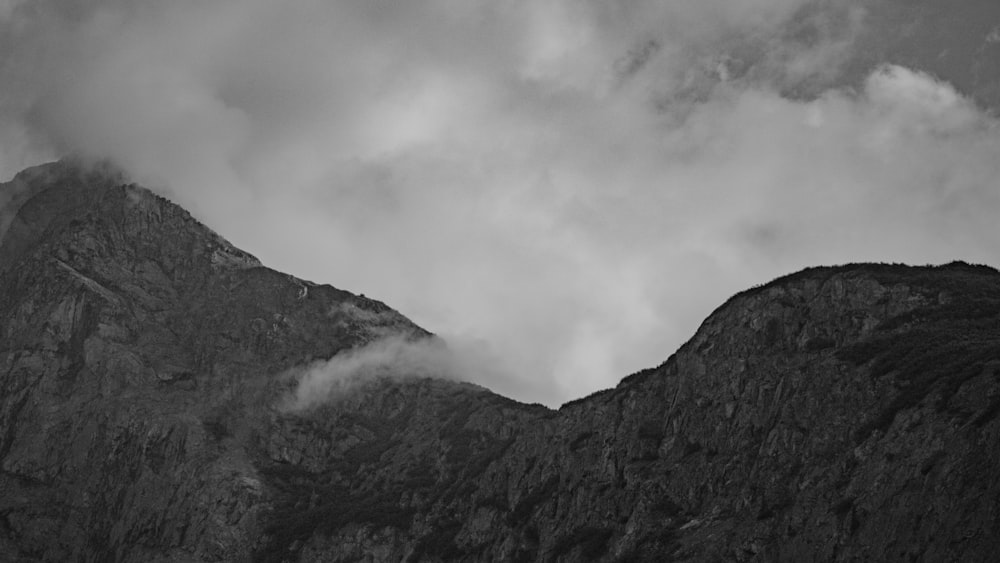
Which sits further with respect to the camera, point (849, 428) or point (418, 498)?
point (418, 498)

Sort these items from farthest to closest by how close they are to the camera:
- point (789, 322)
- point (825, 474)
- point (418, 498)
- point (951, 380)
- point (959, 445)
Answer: point (418, 498) → point (789, 322) → point (825, 474) → point (951, 380) → point (959, 445)

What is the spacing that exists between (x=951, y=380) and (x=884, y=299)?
29817 millimetres

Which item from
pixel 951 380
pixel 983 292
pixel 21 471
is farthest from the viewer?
pixel 21 471

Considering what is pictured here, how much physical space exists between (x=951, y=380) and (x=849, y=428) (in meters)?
12.6

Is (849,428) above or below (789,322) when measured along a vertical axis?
below

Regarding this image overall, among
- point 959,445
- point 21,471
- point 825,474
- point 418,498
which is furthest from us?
point 21,471

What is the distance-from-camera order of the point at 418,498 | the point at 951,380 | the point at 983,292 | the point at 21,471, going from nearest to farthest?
the point at 951,380
the point at 983,292
the point at 418,498
the point at 21,471

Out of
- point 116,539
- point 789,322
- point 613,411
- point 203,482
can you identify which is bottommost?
point 116,539

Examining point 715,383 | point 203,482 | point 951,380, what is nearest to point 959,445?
point 951,380

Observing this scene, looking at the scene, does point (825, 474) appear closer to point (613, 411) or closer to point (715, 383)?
point (715, 383)

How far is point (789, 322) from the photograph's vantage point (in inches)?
4500

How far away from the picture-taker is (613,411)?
134625 mm

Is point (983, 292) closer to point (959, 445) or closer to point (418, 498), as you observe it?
point (959, 445)

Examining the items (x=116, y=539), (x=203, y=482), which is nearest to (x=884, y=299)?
(x=203, y=482)
